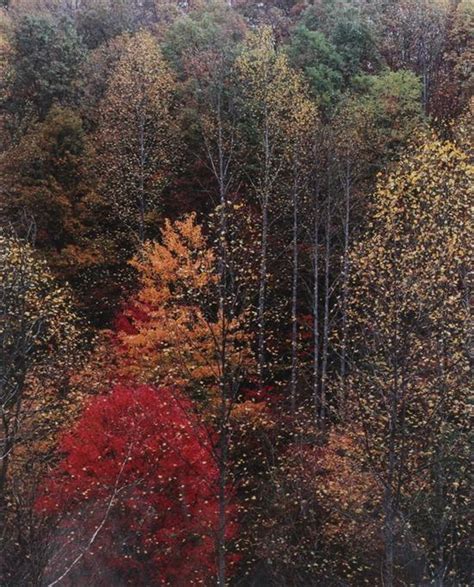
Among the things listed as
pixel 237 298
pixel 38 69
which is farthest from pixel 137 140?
pixel 237 298

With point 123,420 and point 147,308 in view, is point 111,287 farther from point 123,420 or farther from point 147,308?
point 123,420

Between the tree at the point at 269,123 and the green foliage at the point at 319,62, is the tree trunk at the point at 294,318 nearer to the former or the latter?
the tree at the point at 269,123

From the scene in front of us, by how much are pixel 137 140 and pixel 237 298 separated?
37.8ft

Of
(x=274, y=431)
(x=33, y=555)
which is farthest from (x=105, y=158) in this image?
(x=33, y=555)

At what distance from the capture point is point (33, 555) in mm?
7820

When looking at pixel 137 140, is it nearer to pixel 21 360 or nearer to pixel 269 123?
pixel 269 123

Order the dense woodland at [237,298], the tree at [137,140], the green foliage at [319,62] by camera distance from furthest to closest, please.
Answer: the green foliage at [319,62], the tree at [137,140], the dense woodland at [237,298]

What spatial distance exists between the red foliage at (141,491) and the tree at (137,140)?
12630 millimetres

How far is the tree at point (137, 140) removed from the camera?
89.5ft

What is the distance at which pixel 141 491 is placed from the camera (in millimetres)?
15727

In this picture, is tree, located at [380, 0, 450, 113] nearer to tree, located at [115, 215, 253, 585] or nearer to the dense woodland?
the dense woodland

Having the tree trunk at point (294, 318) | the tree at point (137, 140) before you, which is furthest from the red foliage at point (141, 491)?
the tree at point (137, 140)

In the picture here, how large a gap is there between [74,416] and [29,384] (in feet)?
6.15

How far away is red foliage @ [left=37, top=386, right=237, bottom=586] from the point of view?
50.5 feet
